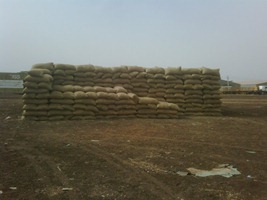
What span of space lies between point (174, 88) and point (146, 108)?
1895 mm

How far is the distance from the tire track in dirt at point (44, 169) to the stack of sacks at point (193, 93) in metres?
8.03

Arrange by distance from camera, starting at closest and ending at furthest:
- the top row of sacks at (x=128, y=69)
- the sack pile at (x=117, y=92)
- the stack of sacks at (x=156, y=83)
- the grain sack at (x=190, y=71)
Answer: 1. the sack pile at (x=117, y=92)
2. the top row of sacks at (x=128, y=69)
3. the stack of sacks at (x=156, y=83)
4. the grain sack at (x=190, y=71)

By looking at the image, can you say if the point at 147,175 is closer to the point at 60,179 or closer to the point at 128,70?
the point at 60,179

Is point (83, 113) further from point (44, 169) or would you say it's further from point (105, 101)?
point (44, 169)

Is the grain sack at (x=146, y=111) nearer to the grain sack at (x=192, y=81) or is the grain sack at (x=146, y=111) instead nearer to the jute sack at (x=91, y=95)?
the jute sack at (x=91, y=95)

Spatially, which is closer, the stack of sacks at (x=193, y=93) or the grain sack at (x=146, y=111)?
the grain sack at (x=146, y=111)

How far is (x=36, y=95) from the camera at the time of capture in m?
11.9

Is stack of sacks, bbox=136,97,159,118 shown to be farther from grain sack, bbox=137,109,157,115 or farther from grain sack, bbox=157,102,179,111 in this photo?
grain sack, bbox=157,102,179,111

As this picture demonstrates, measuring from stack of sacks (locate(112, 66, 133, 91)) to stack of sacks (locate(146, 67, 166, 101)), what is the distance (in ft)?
2.60

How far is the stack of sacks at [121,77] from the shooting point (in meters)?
13.6

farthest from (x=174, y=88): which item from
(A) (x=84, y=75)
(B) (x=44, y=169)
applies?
(B) (x=44, y=169)

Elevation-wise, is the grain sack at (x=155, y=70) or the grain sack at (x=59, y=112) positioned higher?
the grain sack at (x=155, y=70)

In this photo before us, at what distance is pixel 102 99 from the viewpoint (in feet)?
40.2

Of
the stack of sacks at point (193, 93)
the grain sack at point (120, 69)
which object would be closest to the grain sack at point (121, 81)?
the grain sack at point (120, 69)
